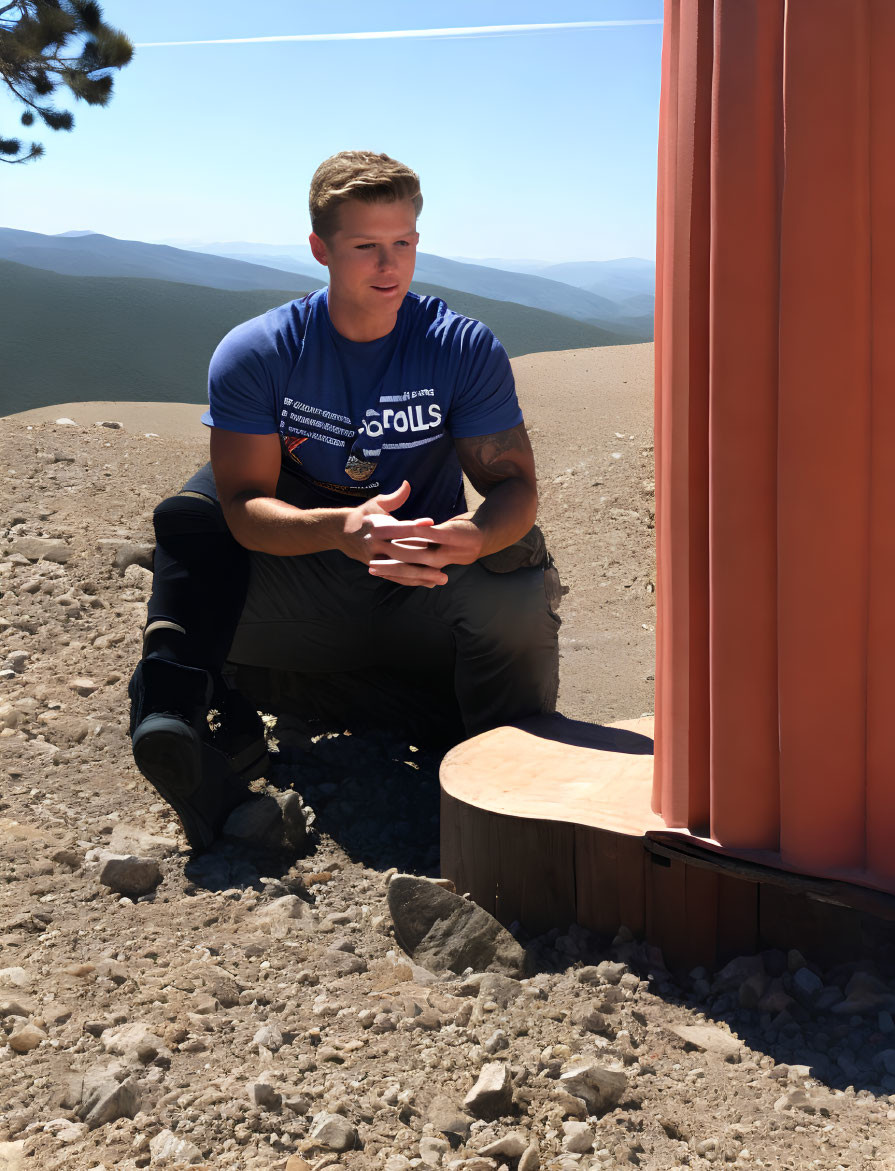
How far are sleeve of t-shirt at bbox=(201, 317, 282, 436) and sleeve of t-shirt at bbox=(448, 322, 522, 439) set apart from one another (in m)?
0.44

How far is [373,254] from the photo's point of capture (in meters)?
2.61

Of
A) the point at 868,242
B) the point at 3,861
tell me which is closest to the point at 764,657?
the point at 868,242

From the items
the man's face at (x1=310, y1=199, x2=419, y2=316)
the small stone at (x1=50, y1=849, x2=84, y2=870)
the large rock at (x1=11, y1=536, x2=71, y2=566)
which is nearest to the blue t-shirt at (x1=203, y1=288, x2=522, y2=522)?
the man's face at (x1=310, y1=199, x2=419, y2=316)

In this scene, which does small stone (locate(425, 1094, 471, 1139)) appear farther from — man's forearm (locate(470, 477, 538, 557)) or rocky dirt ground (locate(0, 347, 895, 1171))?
man's forearm (locate(470, 477, 538, 557))

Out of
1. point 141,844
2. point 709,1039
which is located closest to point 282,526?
point 141,844

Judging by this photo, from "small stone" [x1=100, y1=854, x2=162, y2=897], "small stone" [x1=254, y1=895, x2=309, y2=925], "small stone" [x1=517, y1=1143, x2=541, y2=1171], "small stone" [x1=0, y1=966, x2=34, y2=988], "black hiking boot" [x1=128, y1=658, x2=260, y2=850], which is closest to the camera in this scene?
"small stone" [x1=517, y1=1143, x2=541, y2=1171]

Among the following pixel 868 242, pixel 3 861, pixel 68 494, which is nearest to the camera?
pixel 868 242

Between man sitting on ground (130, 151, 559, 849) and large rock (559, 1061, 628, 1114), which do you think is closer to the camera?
large rock (559, 1061, 628, 1114)

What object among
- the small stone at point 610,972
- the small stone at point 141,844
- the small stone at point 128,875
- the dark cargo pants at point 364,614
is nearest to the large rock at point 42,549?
the dark cargo pants at point 364,614

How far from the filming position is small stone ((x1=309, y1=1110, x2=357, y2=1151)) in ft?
4.95

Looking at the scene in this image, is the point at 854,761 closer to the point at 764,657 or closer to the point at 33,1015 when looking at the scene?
the point at 764,657

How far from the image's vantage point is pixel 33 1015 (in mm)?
1854

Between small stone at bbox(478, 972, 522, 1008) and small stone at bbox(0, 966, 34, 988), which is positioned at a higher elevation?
small stone at bbox(478, 972, 522, 1008)

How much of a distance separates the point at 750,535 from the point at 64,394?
14.9m
